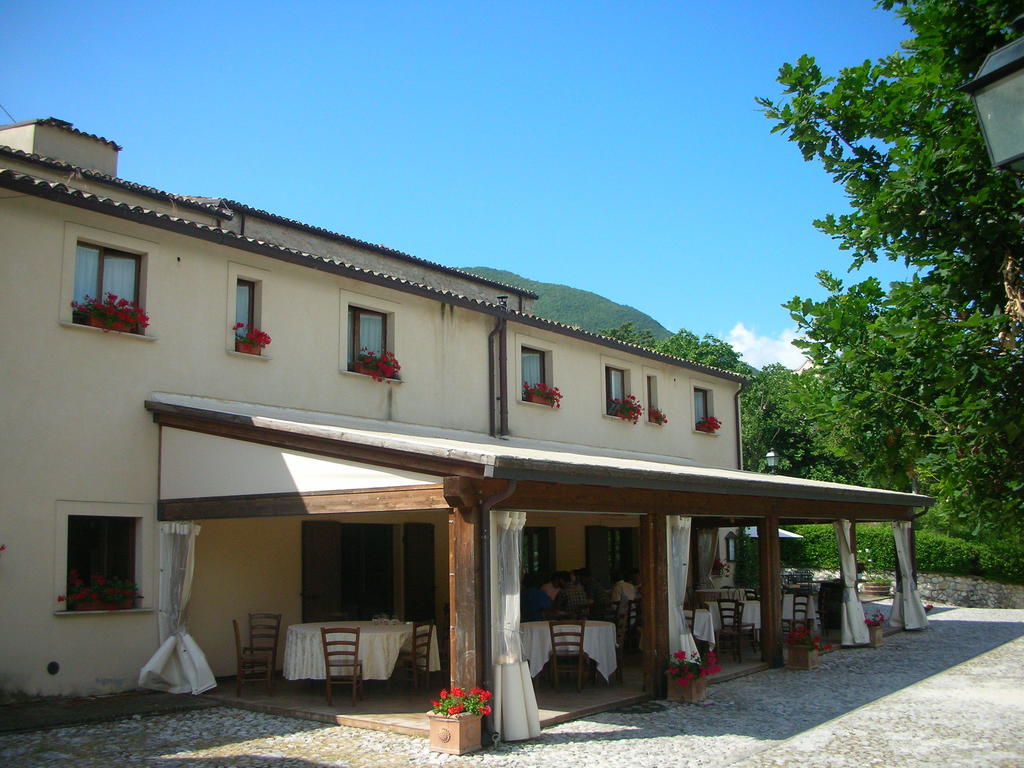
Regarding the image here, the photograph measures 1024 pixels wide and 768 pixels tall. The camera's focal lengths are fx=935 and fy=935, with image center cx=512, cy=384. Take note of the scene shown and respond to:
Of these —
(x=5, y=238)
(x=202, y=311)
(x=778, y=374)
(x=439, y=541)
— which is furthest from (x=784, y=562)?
Answer: (x=5, y=238)

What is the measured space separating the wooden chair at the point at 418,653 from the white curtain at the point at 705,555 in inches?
444

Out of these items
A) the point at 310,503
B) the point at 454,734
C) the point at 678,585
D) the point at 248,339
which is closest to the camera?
the point at 454,734

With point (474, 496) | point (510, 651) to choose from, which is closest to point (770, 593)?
point (510, 651)

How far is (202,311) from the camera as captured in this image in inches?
484

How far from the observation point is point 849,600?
16.4 metres

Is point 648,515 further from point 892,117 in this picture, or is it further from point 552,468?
point 892,117

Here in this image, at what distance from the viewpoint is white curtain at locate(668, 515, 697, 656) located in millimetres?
11297

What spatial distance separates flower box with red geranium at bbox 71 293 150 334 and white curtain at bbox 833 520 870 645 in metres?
12.1

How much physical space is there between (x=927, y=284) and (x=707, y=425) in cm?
1569

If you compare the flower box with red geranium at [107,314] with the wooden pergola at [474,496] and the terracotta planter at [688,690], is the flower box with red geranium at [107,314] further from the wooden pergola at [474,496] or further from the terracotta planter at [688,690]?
the terracotta planter at [688,690]

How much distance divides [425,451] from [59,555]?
16.1 ft

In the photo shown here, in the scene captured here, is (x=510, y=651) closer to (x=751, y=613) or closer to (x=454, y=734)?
(x=454, y=734)

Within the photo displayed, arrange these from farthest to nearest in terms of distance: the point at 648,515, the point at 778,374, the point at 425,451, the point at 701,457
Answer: the point at 778,374, the point at 701,457, the point at 648,515, the point at 425,451

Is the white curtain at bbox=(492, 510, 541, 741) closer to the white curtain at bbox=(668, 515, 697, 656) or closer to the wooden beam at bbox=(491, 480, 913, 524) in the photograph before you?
the wooden beam at bbox=(491, 480, 913, 524)
